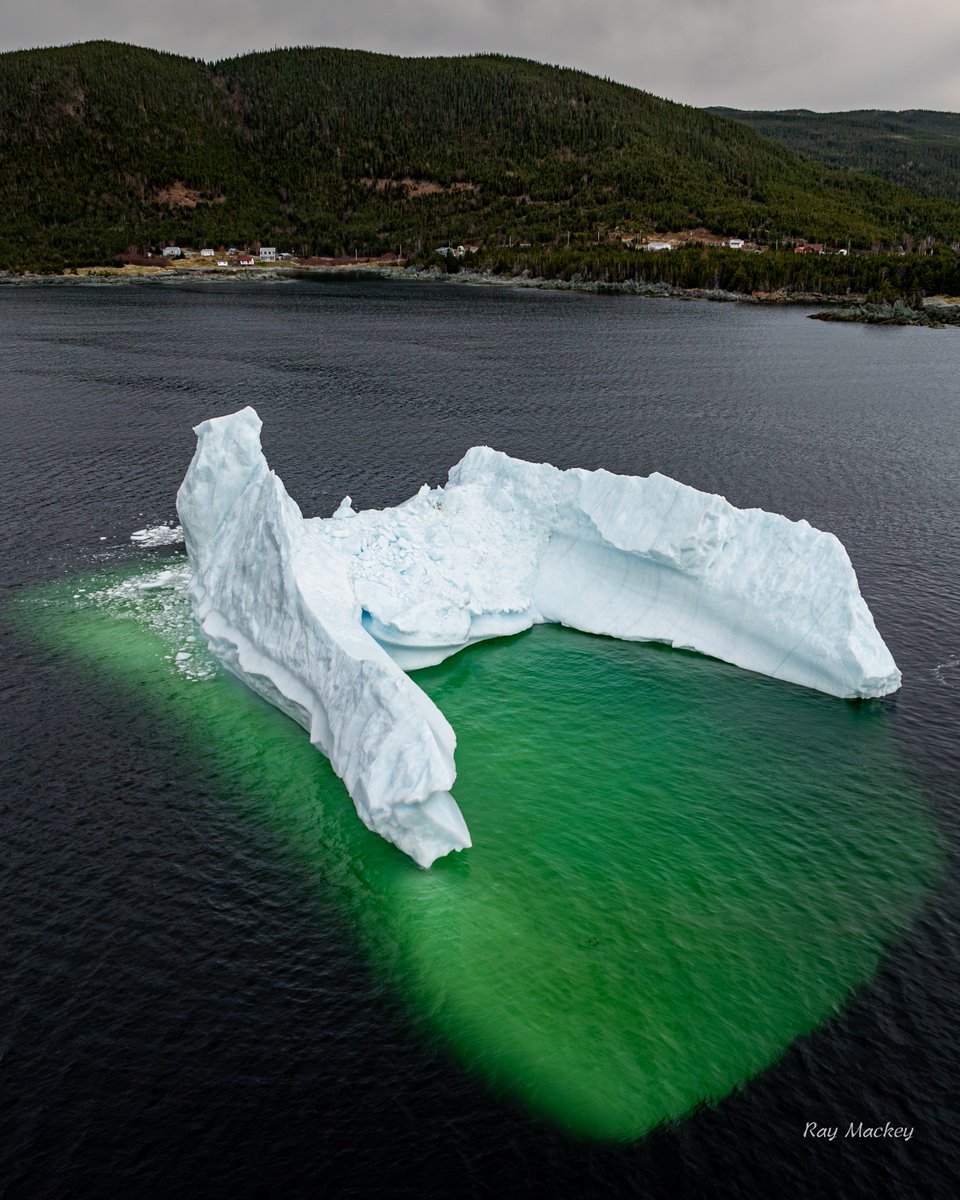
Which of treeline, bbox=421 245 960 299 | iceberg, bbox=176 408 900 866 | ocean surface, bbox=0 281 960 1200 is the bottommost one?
ocean surface, bbox=0 281 960 1200

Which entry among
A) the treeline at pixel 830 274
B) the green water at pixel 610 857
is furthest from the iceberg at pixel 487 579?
the treeline at pixel 830 274

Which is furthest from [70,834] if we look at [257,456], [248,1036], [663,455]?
[663,455]

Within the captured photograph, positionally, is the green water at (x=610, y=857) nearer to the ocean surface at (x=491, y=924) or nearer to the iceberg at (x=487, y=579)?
the ocean surface at (x=491, y=924)

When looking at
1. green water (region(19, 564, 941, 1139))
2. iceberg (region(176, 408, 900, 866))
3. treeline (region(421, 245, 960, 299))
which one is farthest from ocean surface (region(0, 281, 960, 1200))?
treeline (region(421, 245, 960, 299))

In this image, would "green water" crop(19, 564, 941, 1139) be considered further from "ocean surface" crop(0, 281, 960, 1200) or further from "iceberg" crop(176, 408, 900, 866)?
"iceberg" crop(176, 408, 900, 866)

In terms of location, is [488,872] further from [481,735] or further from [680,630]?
[680,630]

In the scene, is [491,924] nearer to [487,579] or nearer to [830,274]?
[487,579]
